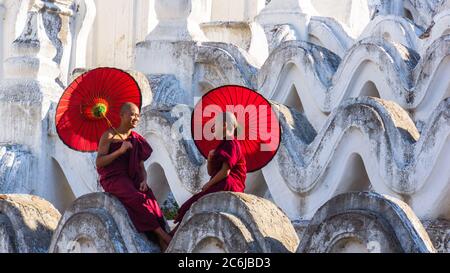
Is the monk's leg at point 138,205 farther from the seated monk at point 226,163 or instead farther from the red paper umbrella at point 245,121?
the red paper umbrella at point 245,121

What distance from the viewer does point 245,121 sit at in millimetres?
13086

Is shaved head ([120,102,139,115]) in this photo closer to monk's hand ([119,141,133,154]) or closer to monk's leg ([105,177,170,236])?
monk's hand ([119,141,133,154])

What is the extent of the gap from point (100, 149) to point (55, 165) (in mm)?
3470

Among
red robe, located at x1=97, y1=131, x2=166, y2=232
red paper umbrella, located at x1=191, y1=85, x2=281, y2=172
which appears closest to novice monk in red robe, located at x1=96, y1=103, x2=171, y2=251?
red robe, located at x1=97, y1=131, x2=166, y2=232

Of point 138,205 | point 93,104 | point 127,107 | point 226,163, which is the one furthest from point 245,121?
point 93,104

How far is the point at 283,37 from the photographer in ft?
61.6

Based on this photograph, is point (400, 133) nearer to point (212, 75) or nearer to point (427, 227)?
point (427, 227)

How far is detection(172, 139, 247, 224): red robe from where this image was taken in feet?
42.1

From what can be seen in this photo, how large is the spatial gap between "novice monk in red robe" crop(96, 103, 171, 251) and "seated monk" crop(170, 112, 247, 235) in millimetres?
306

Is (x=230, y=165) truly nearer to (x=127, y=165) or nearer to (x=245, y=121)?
(x=245, y=121)

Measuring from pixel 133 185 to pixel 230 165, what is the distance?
0.72 m

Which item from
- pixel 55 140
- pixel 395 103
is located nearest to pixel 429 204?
pixel 395 103

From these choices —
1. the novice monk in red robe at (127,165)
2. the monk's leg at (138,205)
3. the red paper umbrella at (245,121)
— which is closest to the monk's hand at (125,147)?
the novice monk in red robe at (127,165)

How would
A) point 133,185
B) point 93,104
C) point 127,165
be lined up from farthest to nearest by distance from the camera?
point 93,104 → point 127,165 → point 133,185
